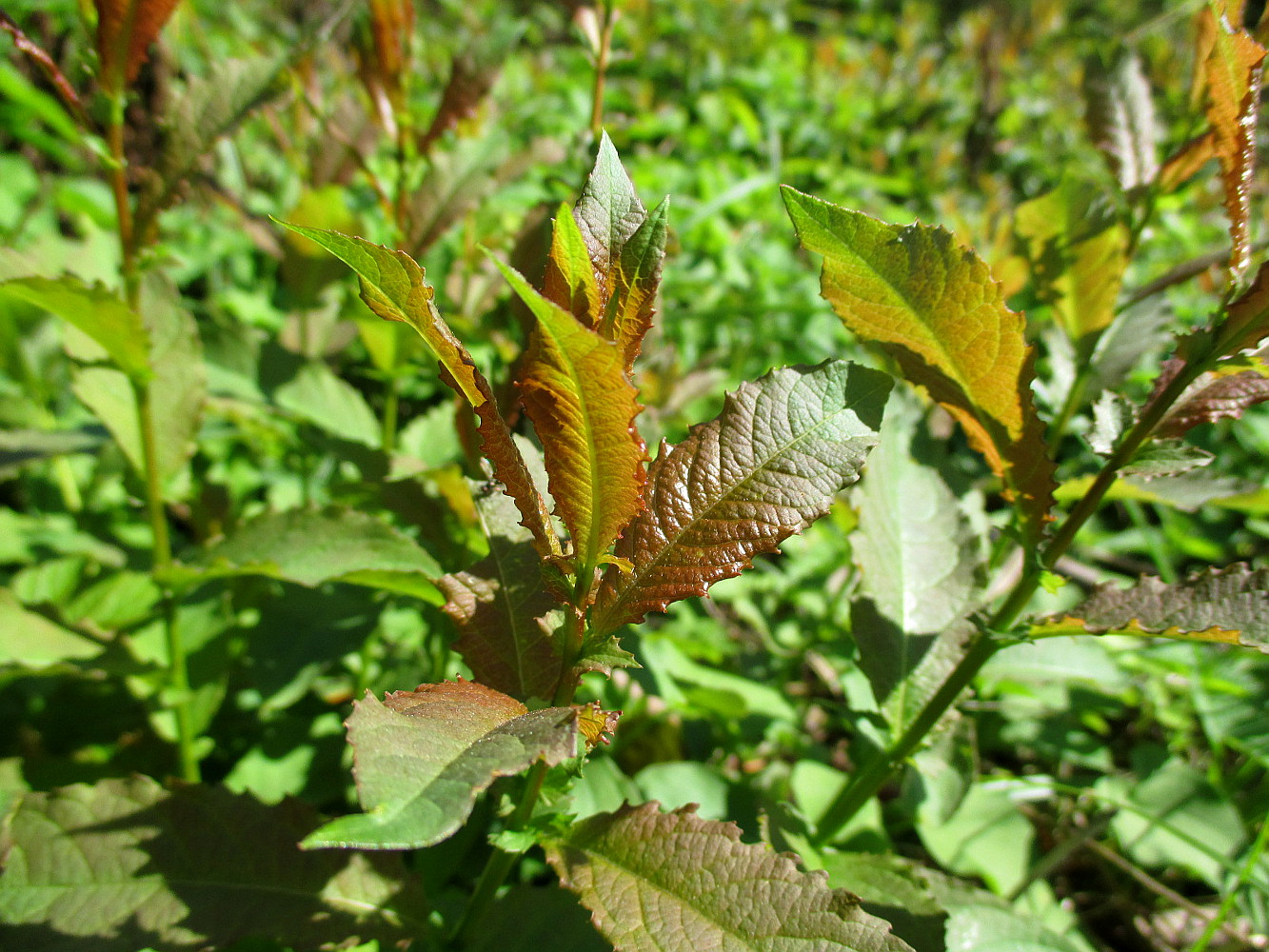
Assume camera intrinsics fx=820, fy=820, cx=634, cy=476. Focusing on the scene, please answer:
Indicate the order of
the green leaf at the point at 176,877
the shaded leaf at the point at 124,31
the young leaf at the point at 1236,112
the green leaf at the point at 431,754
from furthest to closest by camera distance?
the shaded leaf at the point at 124,31, the green leaf at the point at 176,877, the young leaf at the point at 1236,112, the green leaf at the point at 431,754

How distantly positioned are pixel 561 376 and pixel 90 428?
165 cm

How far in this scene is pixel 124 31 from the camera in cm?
123

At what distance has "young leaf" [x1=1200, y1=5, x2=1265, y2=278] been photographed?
Result: 0.81 m

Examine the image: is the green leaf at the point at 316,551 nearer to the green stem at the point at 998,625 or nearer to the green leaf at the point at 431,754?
the green leaf at the point at 431,754

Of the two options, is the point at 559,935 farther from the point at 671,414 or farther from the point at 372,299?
the point at 671,414

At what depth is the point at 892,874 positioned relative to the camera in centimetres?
112

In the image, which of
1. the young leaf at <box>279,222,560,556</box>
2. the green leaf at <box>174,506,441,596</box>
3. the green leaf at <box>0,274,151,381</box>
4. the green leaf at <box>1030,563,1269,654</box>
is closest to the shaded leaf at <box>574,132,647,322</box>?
the young leaf at <box>279,222,560,556</box>

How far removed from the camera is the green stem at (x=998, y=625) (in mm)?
961

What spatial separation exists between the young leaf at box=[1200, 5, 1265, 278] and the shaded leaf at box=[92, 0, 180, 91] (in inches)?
53.7

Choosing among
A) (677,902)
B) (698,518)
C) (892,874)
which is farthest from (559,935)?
(698,518)

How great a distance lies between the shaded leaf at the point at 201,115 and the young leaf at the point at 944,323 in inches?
41.5

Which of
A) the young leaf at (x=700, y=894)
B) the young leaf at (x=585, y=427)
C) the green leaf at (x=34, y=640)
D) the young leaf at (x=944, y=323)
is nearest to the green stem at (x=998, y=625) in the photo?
the young leaf at (x=944, y=323)

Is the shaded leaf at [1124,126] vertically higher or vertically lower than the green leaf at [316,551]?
higher

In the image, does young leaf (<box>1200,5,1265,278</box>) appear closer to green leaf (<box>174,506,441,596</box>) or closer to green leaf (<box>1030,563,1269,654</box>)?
green leaf (<box>1030,563,1269,654</box>)
